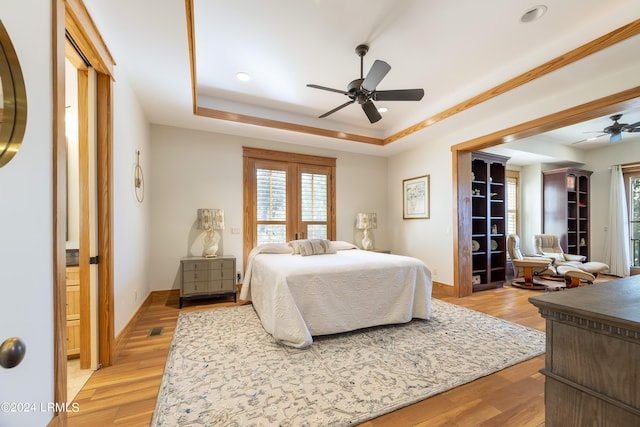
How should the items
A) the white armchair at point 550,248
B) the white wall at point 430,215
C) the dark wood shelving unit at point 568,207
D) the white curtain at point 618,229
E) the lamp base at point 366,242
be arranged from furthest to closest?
the dark wood shelving unit at point 568,207, the white curtain at point 618,229, the white armchair at point 550,248, the lamp base at point 366,242, the white wall at point 430,215

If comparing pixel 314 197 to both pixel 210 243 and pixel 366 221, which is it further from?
pixel 210 243

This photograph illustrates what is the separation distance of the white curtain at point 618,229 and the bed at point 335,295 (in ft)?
18.7

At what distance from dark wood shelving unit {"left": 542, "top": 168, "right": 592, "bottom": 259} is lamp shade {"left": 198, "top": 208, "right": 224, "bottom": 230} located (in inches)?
280

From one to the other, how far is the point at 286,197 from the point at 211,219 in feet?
4.51

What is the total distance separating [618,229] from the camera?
233 inches

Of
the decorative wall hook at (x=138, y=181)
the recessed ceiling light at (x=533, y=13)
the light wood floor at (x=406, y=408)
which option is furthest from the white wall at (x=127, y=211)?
the recessed ceiling light at (x=533, y=13)

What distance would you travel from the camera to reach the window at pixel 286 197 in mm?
4723

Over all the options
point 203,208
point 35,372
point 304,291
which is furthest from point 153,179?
point 35,372

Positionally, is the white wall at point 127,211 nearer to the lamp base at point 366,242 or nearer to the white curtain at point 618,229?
the lamp base at point 366,242

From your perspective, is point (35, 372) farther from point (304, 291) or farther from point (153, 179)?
point (153, 179)

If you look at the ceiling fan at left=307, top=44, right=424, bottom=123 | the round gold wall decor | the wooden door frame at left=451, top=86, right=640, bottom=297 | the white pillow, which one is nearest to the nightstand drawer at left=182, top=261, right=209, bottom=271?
the white pillow

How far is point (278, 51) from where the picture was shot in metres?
2.90

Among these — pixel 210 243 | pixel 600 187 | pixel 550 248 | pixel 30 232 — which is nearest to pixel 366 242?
pixel 210 243

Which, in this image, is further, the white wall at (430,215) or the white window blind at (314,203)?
the white window blind at (314,203)
